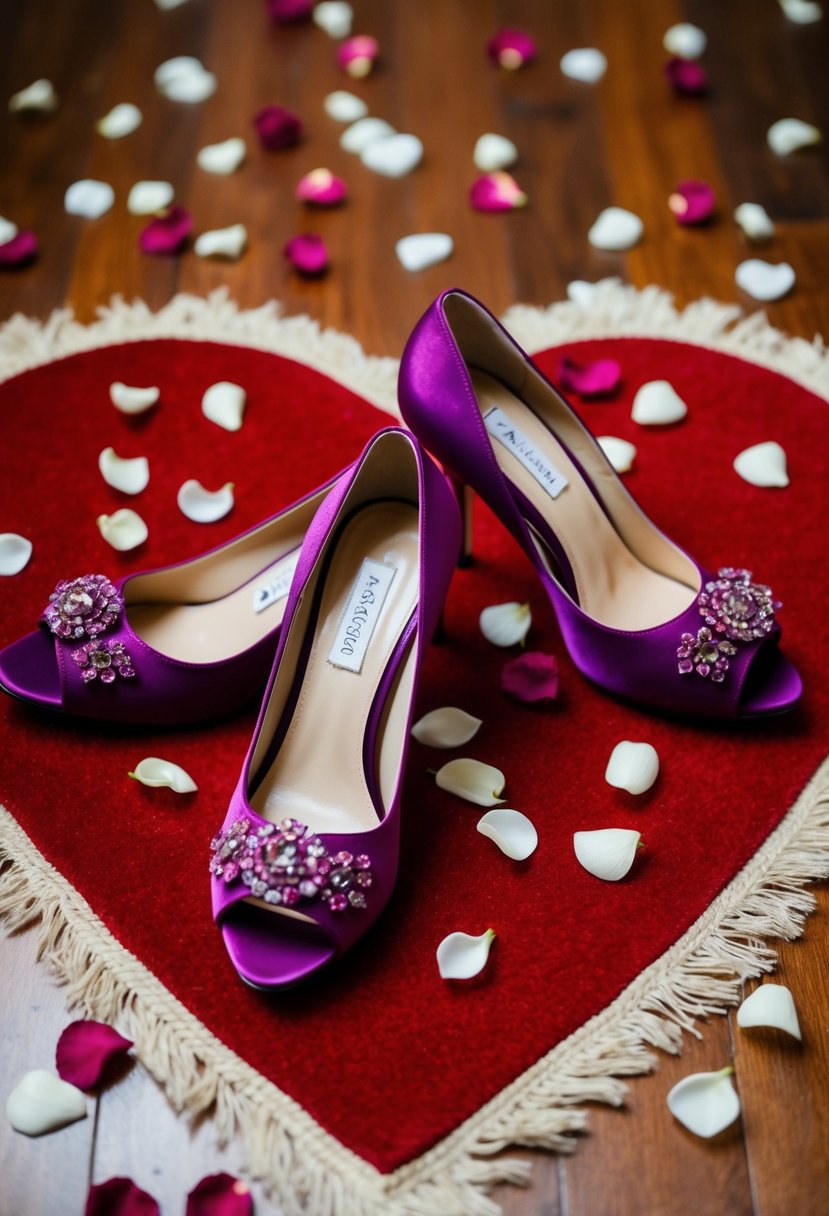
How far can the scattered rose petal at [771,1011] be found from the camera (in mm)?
879

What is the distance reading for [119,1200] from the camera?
81 centimetres

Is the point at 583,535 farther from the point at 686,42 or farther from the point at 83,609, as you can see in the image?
the point at 686,42

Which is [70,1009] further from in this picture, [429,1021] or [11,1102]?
[429,1021]

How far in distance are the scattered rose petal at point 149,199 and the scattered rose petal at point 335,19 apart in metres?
0.43

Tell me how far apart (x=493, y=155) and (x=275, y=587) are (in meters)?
0.80

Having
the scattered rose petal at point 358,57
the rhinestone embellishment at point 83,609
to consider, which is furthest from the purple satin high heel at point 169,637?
the scattered rose petal at point 358,57

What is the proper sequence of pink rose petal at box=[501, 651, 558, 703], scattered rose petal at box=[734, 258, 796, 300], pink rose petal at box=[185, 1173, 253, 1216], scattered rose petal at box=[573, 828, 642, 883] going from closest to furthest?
pink rose petal at box=[185, 1173, 253, 1216] < scattered rose petal at box=[573, 828, 642, 883] < pink rose petal at box=[501, 651, 558, 703] < scattered rose petal at box=[734, 258, 796, 300]

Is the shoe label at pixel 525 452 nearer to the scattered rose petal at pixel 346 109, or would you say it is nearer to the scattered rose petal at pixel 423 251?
the scattered rose petal at pixel 423 251

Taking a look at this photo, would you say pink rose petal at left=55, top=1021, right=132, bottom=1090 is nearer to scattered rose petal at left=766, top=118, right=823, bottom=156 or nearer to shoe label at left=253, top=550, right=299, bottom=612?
shoe label at left=253, top=550, right=299, bottom=612

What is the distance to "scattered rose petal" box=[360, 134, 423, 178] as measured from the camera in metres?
1.54

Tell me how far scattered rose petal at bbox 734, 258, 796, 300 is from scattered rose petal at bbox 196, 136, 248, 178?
70 cm

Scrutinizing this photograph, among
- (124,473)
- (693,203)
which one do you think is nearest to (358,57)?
(693,203)

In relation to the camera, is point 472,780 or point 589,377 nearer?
point 472,780

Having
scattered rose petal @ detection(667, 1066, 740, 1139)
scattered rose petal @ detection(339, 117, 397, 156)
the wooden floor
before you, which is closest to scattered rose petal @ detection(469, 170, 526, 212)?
the wooden floor
